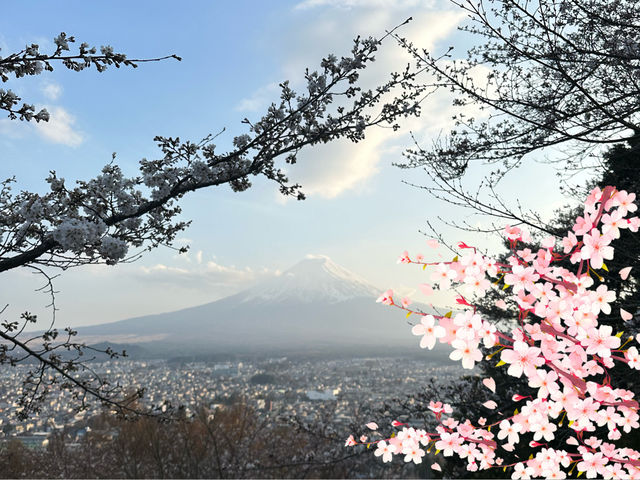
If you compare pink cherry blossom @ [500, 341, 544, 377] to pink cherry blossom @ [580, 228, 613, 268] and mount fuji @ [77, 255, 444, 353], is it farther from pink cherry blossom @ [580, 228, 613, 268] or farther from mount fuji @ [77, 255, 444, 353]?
mount fuji @ [77, 255, 444, 353]

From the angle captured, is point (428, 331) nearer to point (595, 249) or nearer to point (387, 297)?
point (387, 297)

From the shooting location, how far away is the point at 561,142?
482 centimetres

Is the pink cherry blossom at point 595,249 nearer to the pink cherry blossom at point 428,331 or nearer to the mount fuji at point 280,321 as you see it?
the pink cherry blossom at point 428,331

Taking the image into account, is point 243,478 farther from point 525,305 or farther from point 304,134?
point 525,305

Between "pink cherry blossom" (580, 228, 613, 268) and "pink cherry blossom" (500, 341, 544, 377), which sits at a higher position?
"pink cherry blossom" (580, 228, 613, 268)

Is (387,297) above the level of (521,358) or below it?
above

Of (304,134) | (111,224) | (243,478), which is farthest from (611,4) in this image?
(243,478)

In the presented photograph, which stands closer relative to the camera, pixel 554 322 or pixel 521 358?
pixel 521 358

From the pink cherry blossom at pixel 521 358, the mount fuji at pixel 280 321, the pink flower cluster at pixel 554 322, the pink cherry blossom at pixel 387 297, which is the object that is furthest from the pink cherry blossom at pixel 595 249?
A: the mount fuji at pixel 280 321

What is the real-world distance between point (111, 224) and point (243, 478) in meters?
10.1

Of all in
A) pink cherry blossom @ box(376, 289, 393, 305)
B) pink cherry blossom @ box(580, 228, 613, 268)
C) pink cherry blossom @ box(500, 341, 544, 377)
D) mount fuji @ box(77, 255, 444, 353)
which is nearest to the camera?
pink cherry blossom @ box(500, 341, 544, 377)

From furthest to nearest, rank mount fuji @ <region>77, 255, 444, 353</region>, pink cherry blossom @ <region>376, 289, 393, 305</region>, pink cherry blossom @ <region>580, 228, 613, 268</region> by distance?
mount fuji @ <region>77, 255, 444, 353</region> → pink cherry blossom @ <region>376, 289, 393, 305</region> → pink cherry blossom @ <region>580, 228, 613, 268</region>

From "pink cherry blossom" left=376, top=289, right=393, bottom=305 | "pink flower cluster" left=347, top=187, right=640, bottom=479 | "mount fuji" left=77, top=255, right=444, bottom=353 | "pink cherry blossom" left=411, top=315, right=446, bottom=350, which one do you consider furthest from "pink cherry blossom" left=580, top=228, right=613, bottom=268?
"mount fuji" left=77, top=255, right=444, bottom=353

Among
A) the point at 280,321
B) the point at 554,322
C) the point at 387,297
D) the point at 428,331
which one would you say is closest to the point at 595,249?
the point at 554,322
